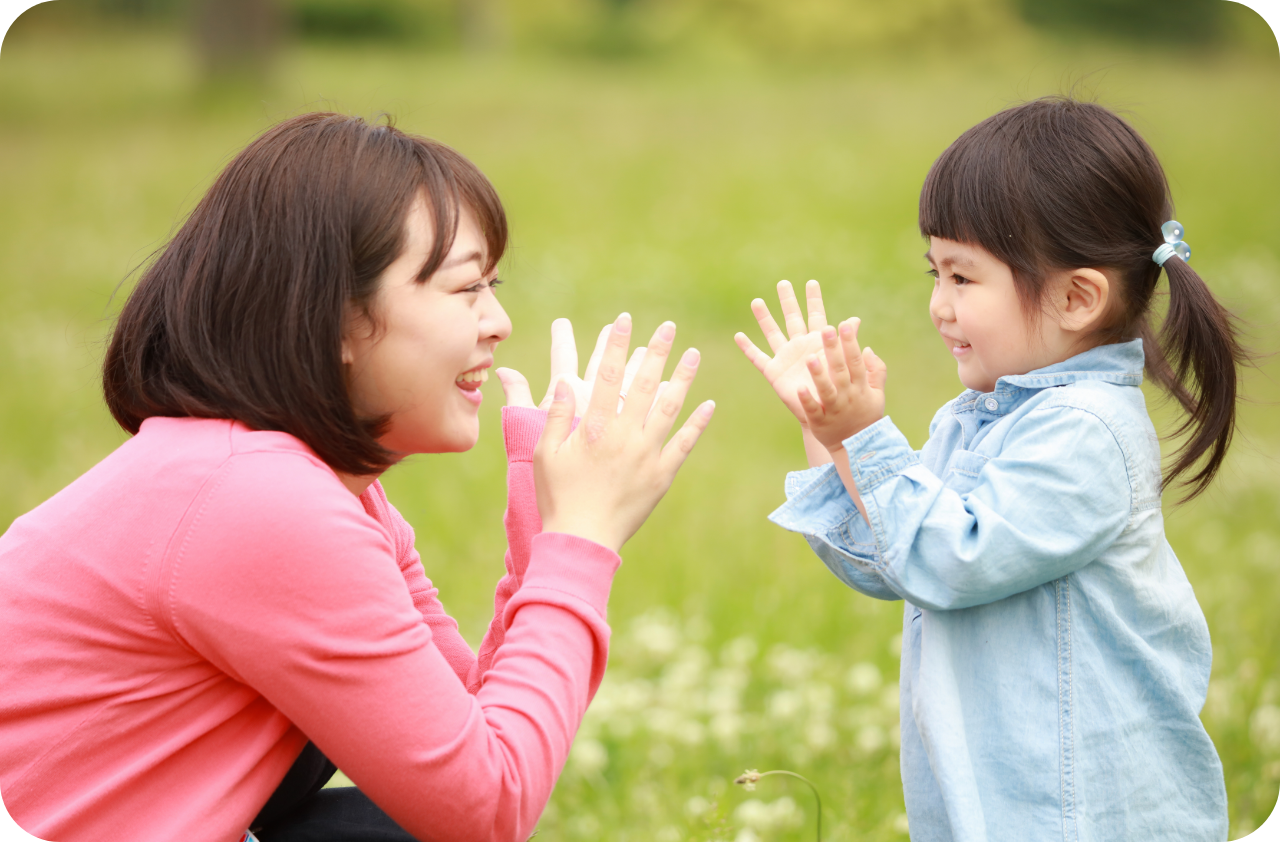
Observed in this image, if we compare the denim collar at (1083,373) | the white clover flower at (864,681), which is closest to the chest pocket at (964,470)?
the denim collar at (1083,373)

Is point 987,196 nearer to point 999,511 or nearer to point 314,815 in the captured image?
point 999,511

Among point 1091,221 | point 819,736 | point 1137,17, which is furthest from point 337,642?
point 1137,17

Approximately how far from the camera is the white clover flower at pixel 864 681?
302 cm

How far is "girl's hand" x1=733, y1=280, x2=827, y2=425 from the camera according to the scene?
5.49ft

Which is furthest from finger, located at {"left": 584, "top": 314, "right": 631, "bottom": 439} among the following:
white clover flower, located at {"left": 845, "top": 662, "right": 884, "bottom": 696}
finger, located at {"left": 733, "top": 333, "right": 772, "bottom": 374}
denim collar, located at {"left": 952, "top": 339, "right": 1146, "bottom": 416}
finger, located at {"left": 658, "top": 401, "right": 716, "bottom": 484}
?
white clover flower, located at {"left": 845, "top": 662, "right": 884, "bottom": 696}

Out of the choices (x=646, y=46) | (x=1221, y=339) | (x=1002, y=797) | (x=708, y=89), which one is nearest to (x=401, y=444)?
(x=1002, y=797)

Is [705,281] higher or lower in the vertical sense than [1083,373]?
higher

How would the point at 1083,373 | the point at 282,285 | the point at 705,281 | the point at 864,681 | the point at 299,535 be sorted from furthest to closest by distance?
the point at 705,281 → the point at 864,681 → the point at 1083,373 → the point at 282,285 → the point at 299,535

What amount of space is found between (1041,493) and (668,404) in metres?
0.56

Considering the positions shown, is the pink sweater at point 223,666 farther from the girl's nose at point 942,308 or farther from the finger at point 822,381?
the girl's nose at point 942,308

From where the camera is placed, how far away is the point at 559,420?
1.63 meters

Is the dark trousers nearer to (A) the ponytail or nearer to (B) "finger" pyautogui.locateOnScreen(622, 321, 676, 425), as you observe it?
(B) "finger" pyautogui.locateOnScreen(622, 321, 676, 425)

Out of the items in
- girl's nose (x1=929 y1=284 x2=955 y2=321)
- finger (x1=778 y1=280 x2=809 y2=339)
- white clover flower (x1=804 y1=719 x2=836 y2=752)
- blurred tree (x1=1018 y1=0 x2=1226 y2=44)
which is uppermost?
blurred tree (x1=1018 y1=0 x2=1226 y2=44)

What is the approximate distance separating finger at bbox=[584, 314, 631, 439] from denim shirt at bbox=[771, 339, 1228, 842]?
1.13 ft
